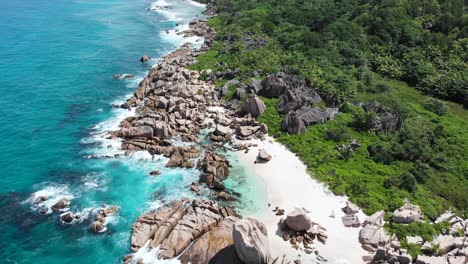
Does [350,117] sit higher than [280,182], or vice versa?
[350,117]

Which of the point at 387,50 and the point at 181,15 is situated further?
the point at 181,15

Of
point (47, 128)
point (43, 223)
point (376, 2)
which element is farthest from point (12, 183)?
point (376, 2)

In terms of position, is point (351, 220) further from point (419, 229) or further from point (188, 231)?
point (188, 231)

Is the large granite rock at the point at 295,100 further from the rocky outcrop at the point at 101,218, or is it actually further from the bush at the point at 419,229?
the rocky outcrop at the point at 101,218

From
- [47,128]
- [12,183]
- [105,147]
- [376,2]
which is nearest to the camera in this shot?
[12,183]

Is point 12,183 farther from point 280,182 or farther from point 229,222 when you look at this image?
point 280,182

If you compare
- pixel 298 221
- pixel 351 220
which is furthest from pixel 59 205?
pixel 351 220

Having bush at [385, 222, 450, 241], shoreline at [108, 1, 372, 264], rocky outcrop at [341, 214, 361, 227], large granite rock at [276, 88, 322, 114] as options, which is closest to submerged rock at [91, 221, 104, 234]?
shoreline at [108, 1, 372, 264]
